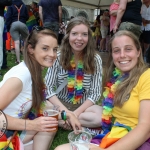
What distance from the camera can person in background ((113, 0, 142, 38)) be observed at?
3371mm

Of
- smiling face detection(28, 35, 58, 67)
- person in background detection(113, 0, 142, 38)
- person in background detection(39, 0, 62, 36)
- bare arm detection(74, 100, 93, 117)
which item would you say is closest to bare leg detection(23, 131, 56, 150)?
bare arm detection(74, 100, 93, 117)

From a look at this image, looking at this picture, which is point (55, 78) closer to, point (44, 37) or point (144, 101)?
point (44, 37)

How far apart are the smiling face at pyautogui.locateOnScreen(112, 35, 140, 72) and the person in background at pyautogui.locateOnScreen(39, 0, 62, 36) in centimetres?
323

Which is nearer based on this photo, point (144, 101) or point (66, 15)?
point (144, 101)

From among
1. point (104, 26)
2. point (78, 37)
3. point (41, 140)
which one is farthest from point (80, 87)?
point (104, 26)

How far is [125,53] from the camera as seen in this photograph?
5.65 feet

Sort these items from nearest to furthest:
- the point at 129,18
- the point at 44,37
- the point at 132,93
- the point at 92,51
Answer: the point at 132,93, the point at 44,37, the point at 92,51, the point at 129,18

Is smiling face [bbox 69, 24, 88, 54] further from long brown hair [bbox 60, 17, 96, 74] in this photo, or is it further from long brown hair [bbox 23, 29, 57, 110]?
long brown hair [bbox 23, 29, 57, 110]

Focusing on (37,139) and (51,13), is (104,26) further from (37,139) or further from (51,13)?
(37,139)

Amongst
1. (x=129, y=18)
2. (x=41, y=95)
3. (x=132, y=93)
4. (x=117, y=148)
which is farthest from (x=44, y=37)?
(x=129, y=18)

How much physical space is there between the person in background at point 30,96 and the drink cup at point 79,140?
0.12 metres

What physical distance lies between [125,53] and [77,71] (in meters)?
0.86

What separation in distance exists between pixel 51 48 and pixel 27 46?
186 mm

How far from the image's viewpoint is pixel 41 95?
6.17 ft
